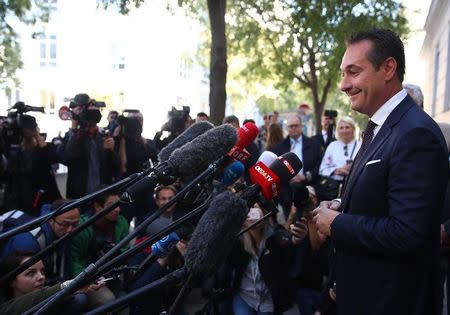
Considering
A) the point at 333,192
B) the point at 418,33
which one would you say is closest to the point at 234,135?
the point at 333,192

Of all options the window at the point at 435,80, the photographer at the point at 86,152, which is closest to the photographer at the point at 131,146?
the photographer at the point at 86,152

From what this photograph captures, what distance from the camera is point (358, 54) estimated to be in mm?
1977

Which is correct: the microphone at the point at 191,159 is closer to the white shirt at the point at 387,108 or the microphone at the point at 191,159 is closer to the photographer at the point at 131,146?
the white shirt at the point at 387,108

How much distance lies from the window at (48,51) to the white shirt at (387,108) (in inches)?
1296

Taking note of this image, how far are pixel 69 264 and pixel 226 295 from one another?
51.0 inches

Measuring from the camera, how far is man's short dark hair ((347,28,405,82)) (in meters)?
1.94

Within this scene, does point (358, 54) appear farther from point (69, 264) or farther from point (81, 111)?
point (81, 111)

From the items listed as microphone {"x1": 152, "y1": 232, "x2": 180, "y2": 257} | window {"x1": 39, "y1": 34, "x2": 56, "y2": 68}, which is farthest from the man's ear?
window {"x1": 39, "y1": 34, "x2": 56, "y2": 68}

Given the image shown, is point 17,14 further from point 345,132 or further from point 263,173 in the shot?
point 263,173

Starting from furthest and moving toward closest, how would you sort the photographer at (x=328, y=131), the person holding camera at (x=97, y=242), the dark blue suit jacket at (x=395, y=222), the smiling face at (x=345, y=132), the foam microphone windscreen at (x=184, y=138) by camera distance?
the photographer at (x=328, y=131), the smiling face at (x=345, y=132), the person holding camera at (x=97, y=242), the foam microphone windscreen at (x=184, y=138), the dark blue suit jacket at (x=395, y=222)

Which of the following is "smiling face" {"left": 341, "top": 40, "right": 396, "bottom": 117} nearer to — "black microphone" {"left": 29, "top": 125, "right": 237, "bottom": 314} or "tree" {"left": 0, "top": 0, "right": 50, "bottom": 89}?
"black microphone" {"left": 29, "top": 125, "right": 237, "bottom": 314}

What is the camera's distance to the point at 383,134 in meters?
1.95

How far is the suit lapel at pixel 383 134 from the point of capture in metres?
1.94

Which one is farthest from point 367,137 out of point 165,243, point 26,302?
point 26,302
